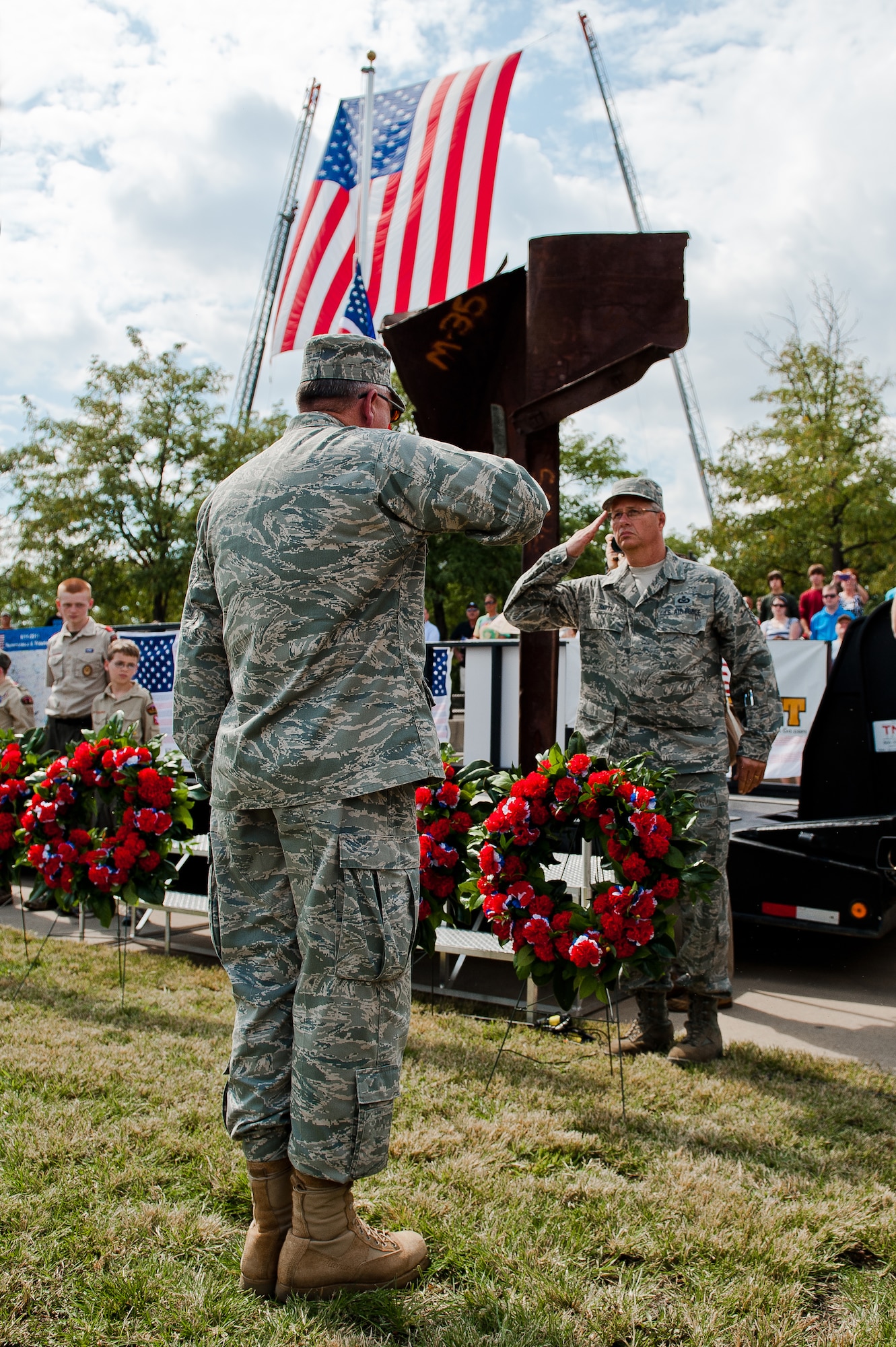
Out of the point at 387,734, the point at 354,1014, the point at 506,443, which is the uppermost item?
the point at 506,443

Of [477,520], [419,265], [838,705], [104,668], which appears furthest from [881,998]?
[419,265]

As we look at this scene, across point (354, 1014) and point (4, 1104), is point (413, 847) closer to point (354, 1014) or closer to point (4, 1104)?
point (354, 1014)

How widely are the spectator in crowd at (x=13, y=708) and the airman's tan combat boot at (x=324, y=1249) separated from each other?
5596 millimetres

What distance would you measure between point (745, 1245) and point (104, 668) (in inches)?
219

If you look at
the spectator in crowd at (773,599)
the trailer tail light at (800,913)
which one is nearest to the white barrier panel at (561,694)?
the trailer tail light at (800,913)

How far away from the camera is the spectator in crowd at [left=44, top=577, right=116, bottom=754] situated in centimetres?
670

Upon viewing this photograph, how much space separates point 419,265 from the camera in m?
9.07

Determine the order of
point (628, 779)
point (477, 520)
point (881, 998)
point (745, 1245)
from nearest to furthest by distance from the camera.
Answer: point (477, 520) → point (745, 1245) → point (628, 779) → point (881, 998)

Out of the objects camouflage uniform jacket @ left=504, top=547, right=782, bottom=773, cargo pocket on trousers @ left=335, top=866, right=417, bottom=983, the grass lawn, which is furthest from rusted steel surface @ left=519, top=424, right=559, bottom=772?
cargo pocket on trousers @ left=335, top=866, right=417, bottom=983

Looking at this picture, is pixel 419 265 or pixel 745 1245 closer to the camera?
pixel 745 1245

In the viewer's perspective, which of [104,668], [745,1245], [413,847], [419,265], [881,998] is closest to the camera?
[413,847]

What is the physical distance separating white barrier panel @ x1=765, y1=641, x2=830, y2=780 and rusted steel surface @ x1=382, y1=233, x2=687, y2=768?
4.85 metres

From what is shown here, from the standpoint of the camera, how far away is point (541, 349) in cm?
396

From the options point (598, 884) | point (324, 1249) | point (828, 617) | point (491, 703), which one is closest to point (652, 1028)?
point (598, 884)
